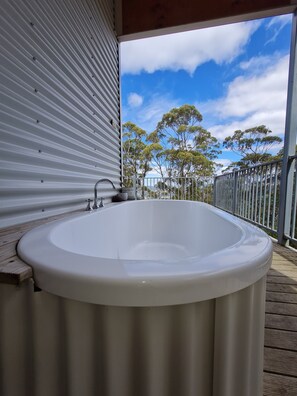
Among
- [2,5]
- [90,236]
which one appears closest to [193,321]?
[90,236]

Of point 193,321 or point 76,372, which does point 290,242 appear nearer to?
point 193,321

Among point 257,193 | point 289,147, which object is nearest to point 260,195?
point 257,193

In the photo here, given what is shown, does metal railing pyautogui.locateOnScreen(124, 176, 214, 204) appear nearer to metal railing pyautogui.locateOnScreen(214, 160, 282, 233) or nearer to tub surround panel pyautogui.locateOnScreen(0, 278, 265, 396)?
metal railing pyautogui.locateOnScreen(214, 160, 282, 233)

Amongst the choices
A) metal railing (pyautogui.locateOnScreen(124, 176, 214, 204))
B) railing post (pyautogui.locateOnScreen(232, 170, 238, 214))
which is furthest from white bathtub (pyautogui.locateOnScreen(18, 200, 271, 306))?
metal railing (pyautogui.locateOnScreen(124, 176, 214, 204))

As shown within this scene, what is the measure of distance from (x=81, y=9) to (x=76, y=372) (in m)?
2.40

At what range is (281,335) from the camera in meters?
0.94

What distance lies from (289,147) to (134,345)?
2460 millimetres

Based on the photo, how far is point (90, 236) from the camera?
4.65ft

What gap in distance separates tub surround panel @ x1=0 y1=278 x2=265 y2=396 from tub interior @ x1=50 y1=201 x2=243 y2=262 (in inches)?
19.6

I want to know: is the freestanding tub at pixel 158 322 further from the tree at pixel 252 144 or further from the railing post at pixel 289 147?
the tree at pixel 252 144

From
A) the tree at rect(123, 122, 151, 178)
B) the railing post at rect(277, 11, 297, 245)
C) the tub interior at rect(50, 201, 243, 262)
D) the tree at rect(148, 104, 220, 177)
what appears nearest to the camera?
the tub interior at rect(50, 201, 243, 262)

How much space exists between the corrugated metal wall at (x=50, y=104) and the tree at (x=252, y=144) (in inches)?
293

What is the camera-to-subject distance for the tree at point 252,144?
7992 millimetres

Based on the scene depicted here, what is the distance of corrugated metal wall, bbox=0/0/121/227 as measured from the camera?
3.30ft
